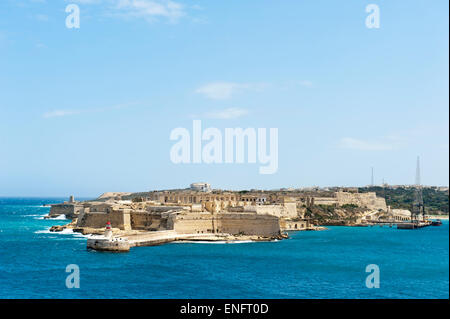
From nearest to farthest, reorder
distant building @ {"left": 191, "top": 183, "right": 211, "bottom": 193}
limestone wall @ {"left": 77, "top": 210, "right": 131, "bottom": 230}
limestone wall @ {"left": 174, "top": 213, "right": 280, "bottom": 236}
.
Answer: limestone wall @ {"left": 174, "top": 213, "right": 280, "bottom": 236}, limestone wall @ {"left": 77, "top": 210, "right": 131, "bottom": 230}, distant building @ {"left": 191, "top": 183, "right": 211, "bottom": 193}

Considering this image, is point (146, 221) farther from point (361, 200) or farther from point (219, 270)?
point (361, 200)

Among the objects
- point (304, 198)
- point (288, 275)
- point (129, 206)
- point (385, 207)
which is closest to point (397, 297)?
point (288, 275)

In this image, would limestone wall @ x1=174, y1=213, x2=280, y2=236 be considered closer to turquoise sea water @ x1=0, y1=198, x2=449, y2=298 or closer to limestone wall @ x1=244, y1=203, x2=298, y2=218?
turquoise sea water @ x1=0, y1=198, x2=449, y2=298

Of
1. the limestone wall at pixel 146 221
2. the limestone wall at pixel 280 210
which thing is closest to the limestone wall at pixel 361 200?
the limestone wall at pixel 280 210

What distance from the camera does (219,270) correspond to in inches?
910

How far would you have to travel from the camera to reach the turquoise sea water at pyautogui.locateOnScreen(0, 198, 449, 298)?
18.8 meters

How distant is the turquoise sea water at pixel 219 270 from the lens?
1883 centimetres

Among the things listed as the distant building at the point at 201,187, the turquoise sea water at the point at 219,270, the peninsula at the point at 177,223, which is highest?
the distant building at the point at 201,187

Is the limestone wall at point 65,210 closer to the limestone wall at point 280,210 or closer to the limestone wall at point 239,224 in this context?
the limestone wall at point 280,210

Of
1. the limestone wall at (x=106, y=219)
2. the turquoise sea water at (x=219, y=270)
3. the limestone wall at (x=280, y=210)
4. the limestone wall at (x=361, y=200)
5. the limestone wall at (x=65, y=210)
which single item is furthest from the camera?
the limestone wall at (x=361, y=200)

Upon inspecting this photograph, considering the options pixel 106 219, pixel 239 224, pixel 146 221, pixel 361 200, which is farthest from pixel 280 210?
pixel 361 200

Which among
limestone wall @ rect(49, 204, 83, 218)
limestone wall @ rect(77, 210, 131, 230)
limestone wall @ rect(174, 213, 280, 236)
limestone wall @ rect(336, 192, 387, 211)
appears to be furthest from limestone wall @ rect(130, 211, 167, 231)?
limestone wall @ rect(336, 192, 387, 211)

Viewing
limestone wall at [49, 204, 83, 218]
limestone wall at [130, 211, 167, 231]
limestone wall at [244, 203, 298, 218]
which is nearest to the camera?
limestone wall at [130, 211, 167, 231]
